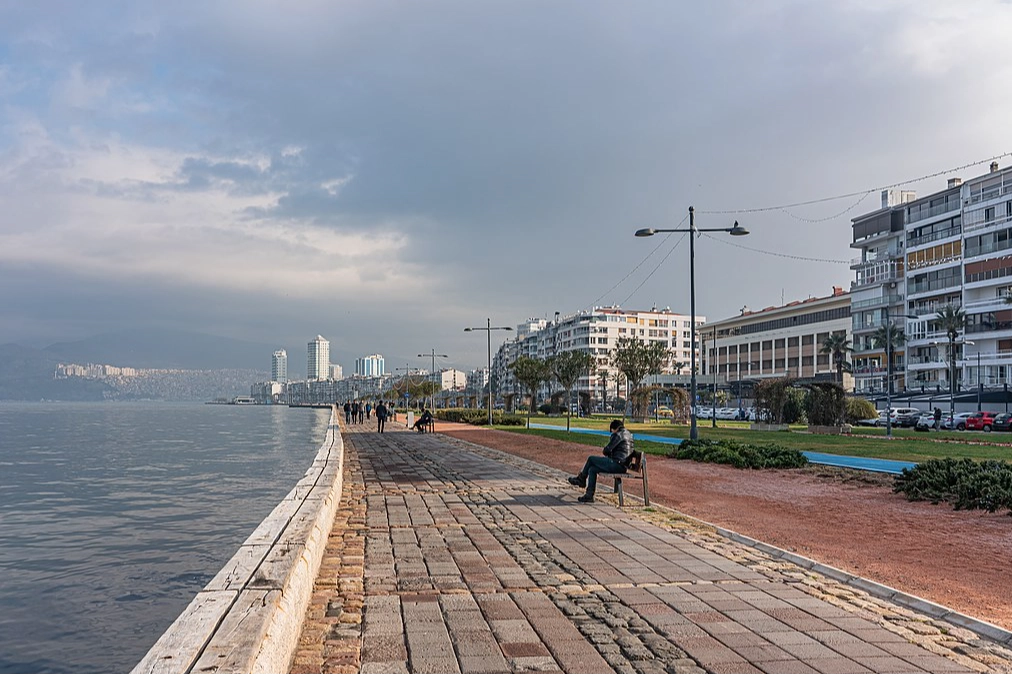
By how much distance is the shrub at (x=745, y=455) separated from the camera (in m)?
19.2

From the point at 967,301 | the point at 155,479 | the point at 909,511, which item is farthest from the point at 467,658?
the point at 967,301

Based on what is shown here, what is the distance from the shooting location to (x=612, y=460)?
1204 centimetres

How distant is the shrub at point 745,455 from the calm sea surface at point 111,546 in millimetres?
10591

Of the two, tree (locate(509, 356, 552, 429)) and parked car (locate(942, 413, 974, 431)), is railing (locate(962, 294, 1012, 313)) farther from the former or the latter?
tree (locate(509, 356, 552, 429))

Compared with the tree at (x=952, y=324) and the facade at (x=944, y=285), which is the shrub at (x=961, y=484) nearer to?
the facade at (x=944, y=285)

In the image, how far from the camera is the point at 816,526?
10492mm

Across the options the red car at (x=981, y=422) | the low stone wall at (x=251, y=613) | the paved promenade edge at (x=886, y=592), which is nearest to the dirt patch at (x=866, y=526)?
the paved promenade edge at (x=886, y=592)

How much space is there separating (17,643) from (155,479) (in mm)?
17783

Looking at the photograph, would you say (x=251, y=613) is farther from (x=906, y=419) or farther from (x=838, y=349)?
(x=838, y=349)

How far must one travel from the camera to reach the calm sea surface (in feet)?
25.9

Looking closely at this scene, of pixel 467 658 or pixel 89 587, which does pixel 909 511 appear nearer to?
pixel 467 658

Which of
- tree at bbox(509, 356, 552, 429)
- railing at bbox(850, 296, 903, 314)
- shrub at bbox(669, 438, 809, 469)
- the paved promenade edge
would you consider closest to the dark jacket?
the paved promenade edge

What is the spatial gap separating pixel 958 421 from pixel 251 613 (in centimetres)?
5264

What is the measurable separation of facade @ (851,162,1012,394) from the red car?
12.8m
